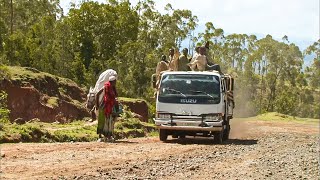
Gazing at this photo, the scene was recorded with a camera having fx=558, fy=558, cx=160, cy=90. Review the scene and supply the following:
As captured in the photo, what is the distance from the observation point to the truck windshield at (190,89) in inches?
623

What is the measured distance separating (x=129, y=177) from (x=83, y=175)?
72 centimetres

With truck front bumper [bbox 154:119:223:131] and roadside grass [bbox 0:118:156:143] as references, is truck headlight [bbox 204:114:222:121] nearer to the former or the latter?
truck front bumper [bbox 154:119:223:131]

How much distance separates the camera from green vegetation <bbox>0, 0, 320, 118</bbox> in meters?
51.6

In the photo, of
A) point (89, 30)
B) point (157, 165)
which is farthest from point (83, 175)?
point (89, 30)

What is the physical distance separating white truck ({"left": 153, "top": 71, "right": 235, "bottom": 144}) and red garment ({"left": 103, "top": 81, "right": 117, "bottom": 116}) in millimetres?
1600

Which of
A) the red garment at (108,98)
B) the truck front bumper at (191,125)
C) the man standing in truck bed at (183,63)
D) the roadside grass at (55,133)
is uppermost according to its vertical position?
the man standing in truck bed at (183,63)

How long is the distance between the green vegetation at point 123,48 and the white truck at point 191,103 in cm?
1840

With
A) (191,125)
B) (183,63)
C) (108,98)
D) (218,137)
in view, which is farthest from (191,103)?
(183,63)

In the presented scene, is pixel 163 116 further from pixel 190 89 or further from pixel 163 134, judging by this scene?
pixel 190 89

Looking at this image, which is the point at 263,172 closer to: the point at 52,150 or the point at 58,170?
the point at 58,170

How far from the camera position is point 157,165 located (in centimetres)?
1032

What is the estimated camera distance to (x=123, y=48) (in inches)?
2140

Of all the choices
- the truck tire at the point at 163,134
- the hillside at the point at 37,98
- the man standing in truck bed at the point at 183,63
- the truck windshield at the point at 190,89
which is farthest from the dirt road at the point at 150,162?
the hillside at the point at 37,98

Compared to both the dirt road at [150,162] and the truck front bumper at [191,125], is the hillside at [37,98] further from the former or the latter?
the dirt road at [150,162]
